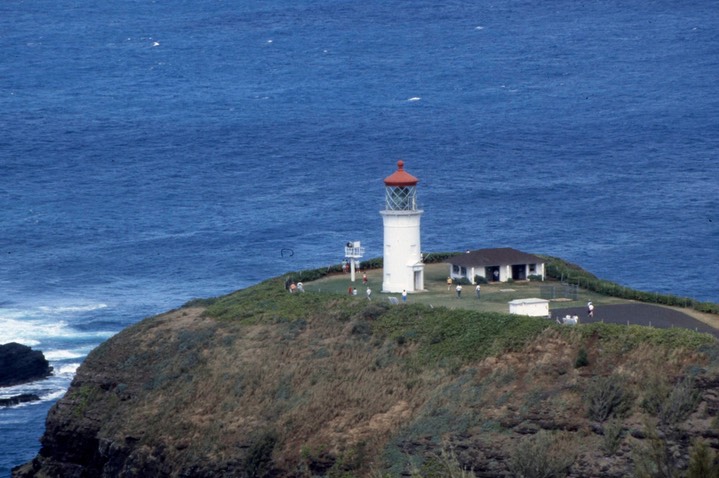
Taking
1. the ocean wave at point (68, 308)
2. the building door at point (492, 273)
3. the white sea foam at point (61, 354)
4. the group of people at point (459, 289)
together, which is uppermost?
the ocean wave at point (68, 308)

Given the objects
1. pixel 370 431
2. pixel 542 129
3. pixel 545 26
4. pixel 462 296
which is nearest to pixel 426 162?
pixel 542 129

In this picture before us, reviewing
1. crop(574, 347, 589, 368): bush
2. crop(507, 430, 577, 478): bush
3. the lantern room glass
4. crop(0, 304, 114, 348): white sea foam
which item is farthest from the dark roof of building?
crop(0, 304, 114, 348): white sea foam

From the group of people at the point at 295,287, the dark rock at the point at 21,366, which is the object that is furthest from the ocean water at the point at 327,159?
the group of people at the point at 295,287

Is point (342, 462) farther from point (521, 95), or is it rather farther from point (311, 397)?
point (521, 95)

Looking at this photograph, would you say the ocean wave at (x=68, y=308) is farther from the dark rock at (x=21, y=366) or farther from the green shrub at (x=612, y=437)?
the green shrub at (x=612, y=437)

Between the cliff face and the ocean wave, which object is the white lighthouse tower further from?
the ocean wave
